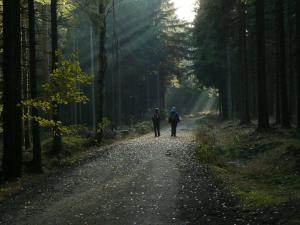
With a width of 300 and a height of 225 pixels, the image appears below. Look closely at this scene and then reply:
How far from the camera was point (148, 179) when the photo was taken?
1500 centimetres

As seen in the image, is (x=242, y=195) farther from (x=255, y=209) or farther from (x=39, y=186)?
(x=39, y=186)

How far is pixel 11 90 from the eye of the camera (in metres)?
16.5

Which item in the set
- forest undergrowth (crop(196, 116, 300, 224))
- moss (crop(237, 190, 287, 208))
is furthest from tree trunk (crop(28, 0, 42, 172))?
moss (crop(237, 190, 287, 208))

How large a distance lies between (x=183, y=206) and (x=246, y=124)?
934 inches

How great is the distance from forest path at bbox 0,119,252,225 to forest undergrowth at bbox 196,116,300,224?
54 centimetres

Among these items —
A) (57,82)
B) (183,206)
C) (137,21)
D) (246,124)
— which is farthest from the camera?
(137,21)

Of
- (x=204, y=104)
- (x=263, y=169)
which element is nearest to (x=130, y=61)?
(x=263, y=169)

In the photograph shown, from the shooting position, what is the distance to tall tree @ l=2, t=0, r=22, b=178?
16.1m

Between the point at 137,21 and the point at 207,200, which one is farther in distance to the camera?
the point at 137,21

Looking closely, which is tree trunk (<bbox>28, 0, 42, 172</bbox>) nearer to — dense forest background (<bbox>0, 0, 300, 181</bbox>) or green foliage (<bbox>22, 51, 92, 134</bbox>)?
dense forest background (<bbox>0, 0, 300, 181</bbox>)

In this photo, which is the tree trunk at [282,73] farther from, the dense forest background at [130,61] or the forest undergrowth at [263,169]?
the forest undergrowth at [263,169]

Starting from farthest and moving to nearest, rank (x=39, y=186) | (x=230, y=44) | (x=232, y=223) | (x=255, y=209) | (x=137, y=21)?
(x=137, y=21), (x=230, y=44), (x=39, y=186), (x=255, y=209), (x=232, y=223)

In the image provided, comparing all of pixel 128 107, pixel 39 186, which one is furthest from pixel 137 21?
pixel 39 186

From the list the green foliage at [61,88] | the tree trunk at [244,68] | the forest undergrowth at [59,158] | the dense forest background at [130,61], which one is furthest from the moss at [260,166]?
the tree trunk at [244,68]
